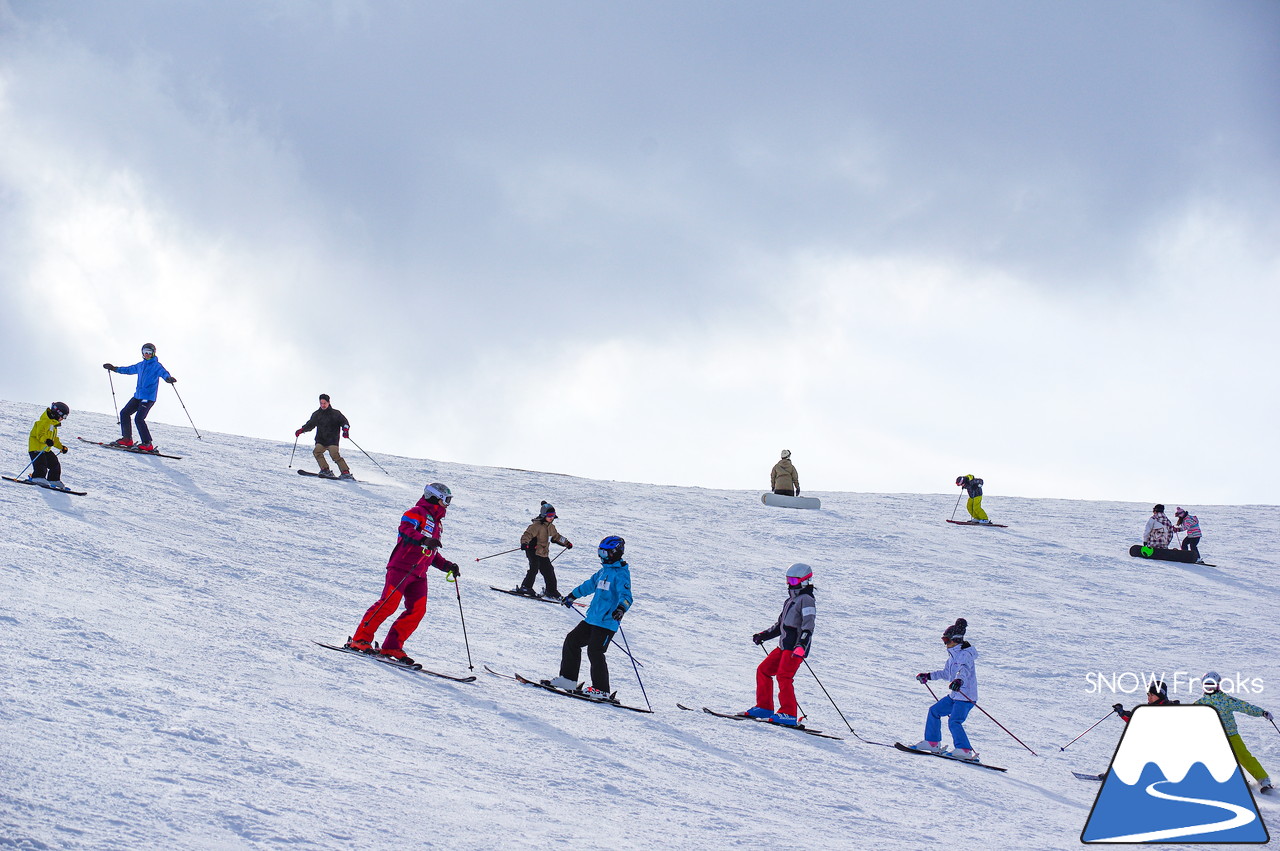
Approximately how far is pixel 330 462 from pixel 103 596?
13.5 m

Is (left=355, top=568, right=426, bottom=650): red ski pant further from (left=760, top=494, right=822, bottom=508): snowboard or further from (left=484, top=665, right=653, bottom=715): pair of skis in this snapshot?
(left=760, top=494, right=822, bottom=508): snowboard

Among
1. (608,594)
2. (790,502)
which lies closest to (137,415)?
(608,594)

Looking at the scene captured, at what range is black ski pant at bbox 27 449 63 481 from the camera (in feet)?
41.4

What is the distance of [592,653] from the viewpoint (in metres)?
8.61

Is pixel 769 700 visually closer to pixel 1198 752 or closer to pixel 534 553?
pixel 1198 752

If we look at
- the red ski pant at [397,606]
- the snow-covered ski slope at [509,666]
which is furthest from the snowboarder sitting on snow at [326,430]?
the red ski pant at [397,606]

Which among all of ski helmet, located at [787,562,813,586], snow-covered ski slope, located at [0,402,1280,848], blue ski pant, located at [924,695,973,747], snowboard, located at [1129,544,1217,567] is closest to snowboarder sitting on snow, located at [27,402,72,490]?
snow-covered ski slope, located at [0,402,1280,848]

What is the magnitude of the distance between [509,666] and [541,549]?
3.78m

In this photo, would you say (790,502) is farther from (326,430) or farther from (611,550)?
(611,550)

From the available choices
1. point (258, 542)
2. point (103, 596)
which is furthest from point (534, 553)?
point (103, 596)

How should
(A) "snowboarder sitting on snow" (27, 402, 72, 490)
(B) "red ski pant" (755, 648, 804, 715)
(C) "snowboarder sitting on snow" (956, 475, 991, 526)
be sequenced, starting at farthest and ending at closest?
(C) "snowboarder sitting on snow" (956, 475, 991, 526), (A) "snowboarder sitting on snow" (27, 402, 72, 490), (B) "red ski pant" (755, 648, 804, 715)

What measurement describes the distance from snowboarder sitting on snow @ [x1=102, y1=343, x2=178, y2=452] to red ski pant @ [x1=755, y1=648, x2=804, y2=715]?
12.4 m

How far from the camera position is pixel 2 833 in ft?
11.7

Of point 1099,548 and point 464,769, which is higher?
point 1099,548
